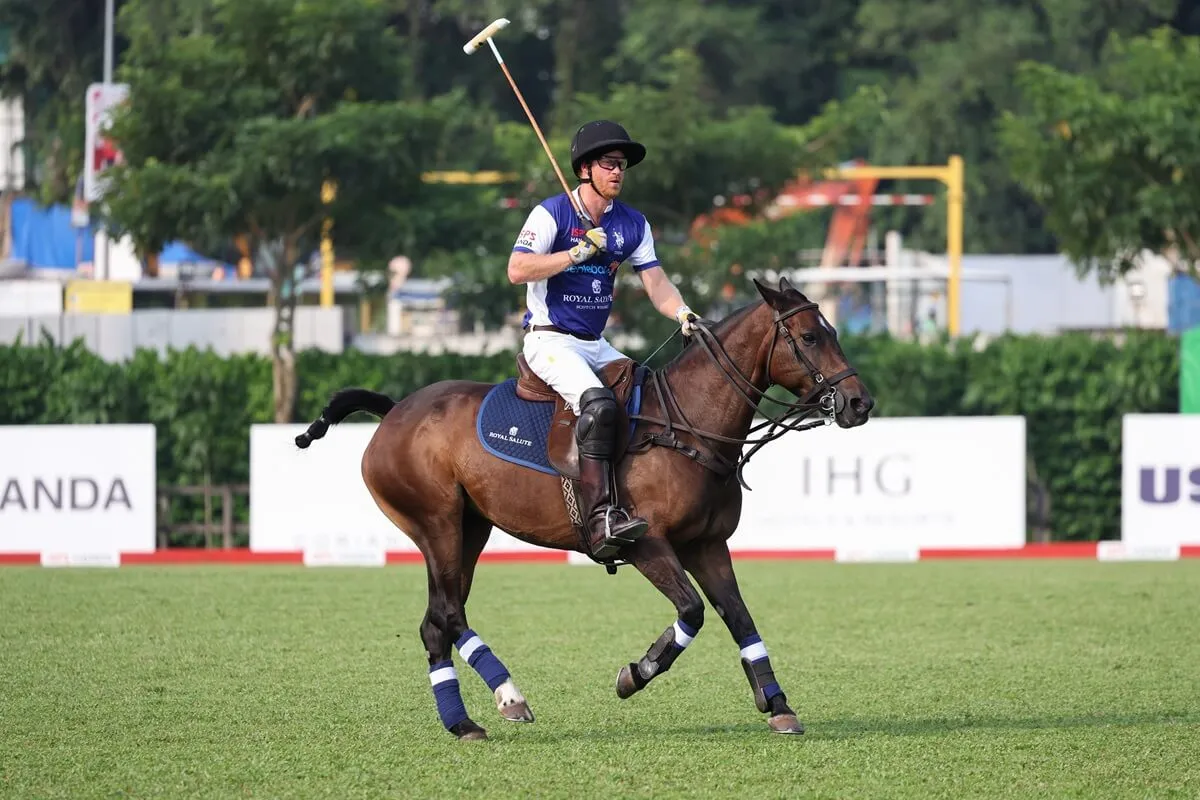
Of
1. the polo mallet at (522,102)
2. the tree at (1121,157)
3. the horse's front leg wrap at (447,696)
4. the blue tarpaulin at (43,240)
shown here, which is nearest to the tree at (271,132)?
the tree at (1121,157)

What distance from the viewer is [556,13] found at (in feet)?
123

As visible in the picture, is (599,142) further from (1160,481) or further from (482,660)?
(1160,481)

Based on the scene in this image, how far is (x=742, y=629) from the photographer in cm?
746

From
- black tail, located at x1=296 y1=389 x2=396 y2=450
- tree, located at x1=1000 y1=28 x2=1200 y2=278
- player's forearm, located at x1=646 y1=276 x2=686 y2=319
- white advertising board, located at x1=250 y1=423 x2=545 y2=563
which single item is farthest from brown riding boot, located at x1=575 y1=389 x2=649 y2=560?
tree, located at x1=1000 y1=28 x2=1200 y2=278

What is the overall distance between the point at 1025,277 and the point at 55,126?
18.8m

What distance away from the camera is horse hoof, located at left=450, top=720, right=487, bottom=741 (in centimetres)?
743

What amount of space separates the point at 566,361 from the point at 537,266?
0.44 metres

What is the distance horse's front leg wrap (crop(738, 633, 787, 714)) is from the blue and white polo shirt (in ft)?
5.03

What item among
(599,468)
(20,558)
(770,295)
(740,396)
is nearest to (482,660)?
(599,468)

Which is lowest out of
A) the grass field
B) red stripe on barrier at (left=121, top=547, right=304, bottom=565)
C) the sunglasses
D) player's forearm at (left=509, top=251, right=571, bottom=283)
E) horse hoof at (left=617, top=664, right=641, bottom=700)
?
red stripe on barrier at (left=121, top=547, right=304, bottom=565)

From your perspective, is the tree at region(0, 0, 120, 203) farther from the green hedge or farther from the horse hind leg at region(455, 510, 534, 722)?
the horse hind leg at region(455, 510, 534, 722)

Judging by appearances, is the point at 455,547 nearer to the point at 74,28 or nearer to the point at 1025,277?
the point at 74,28

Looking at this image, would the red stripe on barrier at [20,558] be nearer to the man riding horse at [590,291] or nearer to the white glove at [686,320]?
the man riding horse at [590,291]

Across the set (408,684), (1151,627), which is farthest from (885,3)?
(408,684)
